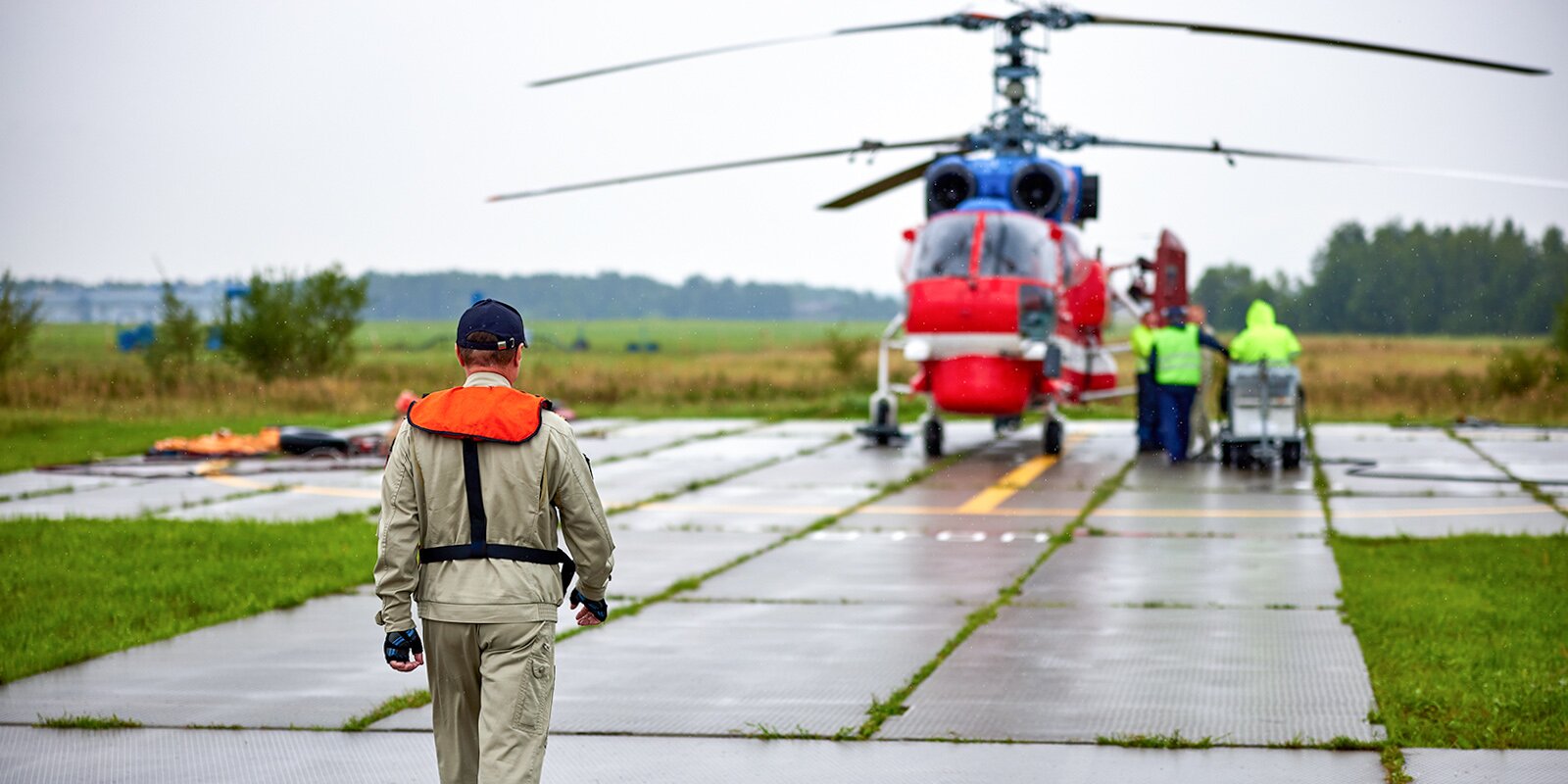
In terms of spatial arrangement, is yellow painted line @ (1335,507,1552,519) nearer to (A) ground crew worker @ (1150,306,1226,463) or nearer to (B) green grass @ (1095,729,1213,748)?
(A) ground crew worker @ (1150,306,1226,463)

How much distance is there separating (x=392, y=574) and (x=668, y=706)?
3.01 meters

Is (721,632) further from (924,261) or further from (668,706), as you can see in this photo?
(924,261)

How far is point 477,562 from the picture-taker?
4.84 m

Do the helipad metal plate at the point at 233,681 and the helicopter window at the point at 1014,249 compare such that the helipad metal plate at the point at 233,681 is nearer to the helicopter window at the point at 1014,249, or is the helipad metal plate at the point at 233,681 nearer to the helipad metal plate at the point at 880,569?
the helipad metal plate at the point at 880,569

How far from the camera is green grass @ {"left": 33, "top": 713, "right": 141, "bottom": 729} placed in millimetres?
7293

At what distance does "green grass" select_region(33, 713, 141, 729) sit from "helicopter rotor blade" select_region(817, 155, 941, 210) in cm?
1517

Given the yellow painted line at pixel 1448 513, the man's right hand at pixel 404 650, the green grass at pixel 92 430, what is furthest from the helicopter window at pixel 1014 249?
the man's right hand at pixel 404 650

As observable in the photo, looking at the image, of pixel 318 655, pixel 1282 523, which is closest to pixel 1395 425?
pixel 1282 523

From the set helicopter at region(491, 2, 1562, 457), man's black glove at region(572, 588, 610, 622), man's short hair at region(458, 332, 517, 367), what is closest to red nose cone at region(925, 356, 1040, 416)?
helicopter at region(491, 2, 1562, 457)

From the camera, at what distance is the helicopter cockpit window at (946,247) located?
19031 mm

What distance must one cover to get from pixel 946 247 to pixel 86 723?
43.1 feet

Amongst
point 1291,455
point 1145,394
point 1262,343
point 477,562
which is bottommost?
point 1291,455

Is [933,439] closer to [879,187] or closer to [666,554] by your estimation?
[879,187]

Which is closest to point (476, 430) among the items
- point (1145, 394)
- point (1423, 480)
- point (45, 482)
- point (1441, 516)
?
point (1441, 516)
